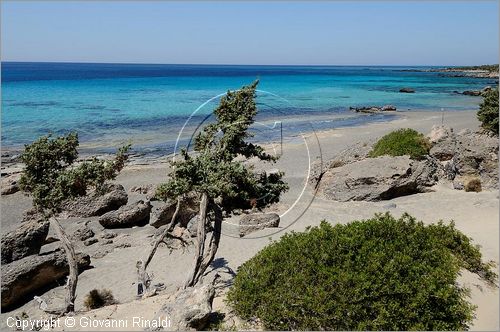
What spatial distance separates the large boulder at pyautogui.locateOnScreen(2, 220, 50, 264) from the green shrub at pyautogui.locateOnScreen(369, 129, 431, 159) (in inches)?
619

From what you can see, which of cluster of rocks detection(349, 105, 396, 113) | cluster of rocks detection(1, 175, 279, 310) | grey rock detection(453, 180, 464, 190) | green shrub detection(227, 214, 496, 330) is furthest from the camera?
cluster of rocks detection(349, 105, 396, 113)

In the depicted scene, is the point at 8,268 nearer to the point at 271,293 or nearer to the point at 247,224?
the point at 247,224

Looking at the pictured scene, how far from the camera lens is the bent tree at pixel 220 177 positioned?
1148 centimetres

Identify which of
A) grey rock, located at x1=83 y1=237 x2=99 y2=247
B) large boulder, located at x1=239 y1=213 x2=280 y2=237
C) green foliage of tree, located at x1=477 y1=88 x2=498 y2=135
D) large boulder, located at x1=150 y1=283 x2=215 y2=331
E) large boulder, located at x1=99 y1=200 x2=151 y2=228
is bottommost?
grey rock, located at x1=83 y1=237 x2=99 y2=247

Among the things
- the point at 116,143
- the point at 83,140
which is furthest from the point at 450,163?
the point at 83,140

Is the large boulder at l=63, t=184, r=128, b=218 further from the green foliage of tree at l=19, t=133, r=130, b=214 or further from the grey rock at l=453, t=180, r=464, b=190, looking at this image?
the grey rock at l=453, t=180, r=464, b=190

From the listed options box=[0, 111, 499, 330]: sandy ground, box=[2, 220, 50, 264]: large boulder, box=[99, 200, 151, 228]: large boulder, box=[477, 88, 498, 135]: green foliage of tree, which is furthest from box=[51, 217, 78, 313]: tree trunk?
box=[477, 88, 498, 135]: green foliage of tree

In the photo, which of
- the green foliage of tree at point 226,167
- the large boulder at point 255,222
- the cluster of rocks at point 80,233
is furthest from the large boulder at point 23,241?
the large boulder at point 255,222

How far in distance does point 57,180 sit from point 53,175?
0.45m

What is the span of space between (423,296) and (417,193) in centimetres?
1184

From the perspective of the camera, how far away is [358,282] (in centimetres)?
805

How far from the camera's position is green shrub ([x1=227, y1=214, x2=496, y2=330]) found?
777 centimetres

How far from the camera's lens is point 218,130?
41.8 feet

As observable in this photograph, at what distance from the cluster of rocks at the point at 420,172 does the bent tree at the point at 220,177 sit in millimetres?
6750
